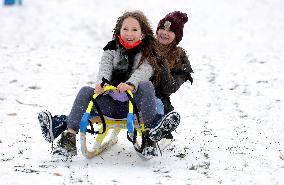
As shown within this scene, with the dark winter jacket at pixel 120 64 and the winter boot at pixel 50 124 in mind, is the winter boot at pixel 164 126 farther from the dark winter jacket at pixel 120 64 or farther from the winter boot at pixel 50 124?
the winter boot at pixel 50 124

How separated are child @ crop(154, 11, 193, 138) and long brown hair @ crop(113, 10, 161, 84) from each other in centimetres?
10

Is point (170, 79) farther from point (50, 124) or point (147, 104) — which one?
point (50, 124)

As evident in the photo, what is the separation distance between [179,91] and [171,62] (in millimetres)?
3306

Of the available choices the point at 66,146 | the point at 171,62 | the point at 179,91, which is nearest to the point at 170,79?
the point at 171,62

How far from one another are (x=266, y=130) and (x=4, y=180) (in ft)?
11.4

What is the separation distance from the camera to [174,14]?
231 inches

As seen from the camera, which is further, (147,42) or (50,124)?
(147,42)

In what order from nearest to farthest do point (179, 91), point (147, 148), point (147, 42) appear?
point (147, 148)
point (147, 42)
point (179, 91)

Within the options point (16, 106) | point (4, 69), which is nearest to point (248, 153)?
point (16, 106)

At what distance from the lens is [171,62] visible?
554 cm

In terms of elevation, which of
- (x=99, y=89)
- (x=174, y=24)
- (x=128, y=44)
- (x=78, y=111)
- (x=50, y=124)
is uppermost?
(x=174, y=24)

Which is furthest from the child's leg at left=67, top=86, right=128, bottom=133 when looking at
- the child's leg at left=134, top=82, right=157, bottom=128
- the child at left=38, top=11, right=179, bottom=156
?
the child's leg at left=134, top=82, right=157, bottom=128

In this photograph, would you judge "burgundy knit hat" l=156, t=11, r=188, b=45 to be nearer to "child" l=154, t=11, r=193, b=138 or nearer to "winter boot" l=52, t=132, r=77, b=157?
"child" l=154, t=11, r=193, b=138

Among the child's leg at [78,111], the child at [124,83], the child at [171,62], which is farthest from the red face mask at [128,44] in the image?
the child's leg at [78,111]
